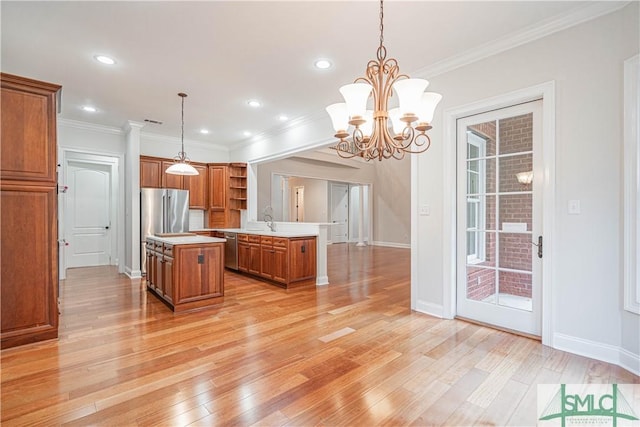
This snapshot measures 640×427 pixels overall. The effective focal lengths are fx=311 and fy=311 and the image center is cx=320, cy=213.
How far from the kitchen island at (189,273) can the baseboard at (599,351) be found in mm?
3646

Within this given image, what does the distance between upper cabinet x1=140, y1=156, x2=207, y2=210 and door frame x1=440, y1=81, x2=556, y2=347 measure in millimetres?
5439

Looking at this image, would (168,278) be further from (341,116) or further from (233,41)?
(341,116)

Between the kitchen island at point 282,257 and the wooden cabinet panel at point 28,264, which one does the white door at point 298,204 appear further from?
the wooden cabinet panel at point 28,264

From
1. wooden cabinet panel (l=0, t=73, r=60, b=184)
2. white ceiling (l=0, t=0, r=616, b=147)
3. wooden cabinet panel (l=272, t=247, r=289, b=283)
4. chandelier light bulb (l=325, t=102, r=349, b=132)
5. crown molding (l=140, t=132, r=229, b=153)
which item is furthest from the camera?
crown molding (l=140, t=132, r=229, b=153)

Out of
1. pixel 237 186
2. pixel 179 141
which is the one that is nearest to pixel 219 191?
pixel 237 186

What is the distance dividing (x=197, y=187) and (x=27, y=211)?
424 centimetres

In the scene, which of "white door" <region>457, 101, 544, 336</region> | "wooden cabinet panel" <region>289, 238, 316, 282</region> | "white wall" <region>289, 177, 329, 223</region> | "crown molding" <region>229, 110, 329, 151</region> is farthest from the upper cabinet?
"white door" <region>457, 101, 544, 336</region>

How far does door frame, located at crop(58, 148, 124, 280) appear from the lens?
5.64 metres

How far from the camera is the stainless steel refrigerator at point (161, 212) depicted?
5877mm

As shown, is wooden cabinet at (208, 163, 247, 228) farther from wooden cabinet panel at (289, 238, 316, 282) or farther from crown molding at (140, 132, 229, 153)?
wooden cabinet panel at (289, 238, 316, 282)

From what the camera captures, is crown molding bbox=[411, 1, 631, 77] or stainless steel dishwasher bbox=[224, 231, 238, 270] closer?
crown molding bbox=[411, 1, 631, 77]

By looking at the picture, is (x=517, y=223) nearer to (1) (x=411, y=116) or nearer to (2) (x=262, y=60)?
(1) (x=411, y=116)

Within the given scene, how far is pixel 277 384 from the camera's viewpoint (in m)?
2.13

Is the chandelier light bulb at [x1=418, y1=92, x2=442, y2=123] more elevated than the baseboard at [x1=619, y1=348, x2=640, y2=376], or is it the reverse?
the chandelier light bulb at [x1=418, y1=92, x2=442, y2=123]
